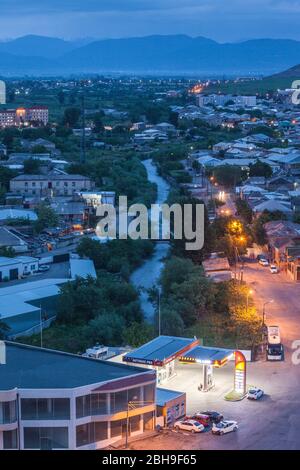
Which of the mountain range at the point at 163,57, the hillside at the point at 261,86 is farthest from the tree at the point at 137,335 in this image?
the mountain range at the point at 163,57

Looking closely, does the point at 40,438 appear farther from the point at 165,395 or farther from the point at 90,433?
the point at 165,395

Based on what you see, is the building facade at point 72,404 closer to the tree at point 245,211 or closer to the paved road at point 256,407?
the paved road at point 256,407

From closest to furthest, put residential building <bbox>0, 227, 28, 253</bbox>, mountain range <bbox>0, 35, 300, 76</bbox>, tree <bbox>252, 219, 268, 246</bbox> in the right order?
residential building <bbox>0, 227, 28, 253</bbox> → tree <bbox>252, 219, 268, 246</bbox> → mountain range <bbox>0, 35, 300, 76</bbox>

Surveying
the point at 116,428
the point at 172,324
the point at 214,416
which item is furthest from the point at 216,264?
the point at 116,428

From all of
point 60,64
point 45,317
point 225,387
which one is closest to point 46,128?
point 45,317

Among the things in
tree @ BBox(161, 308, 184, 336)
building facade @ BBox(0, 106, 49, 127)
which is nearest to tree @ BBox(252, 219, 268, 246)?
tree @ BBox(161, 308, 184, 336)

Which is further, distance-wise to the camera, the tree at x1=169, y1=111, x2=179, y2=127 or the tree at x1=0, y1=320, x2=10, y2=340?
the tree at x1=169, y1=111, x2=179, y2=127

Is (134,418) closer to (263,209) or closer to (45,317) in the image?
(45,317)

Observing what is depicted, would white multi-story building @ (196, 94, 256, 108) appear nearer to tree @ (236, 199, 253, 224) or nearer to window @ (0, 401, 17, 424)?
tree @ (236, 199, 253, 224)
